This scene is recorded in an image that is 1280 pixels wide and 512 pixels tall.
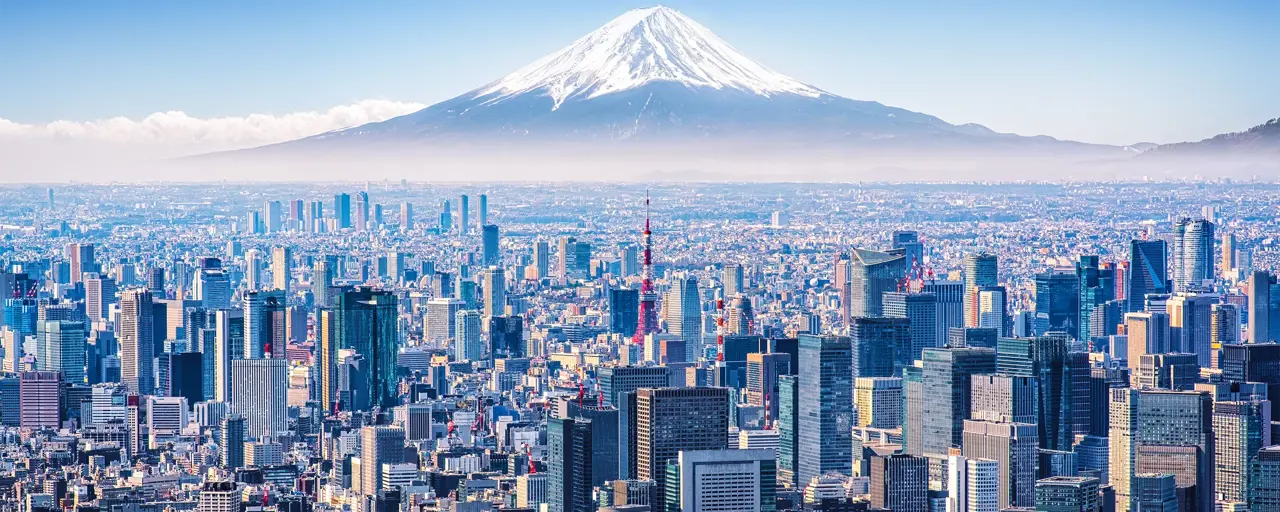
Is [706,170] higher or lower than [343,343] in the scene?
higher

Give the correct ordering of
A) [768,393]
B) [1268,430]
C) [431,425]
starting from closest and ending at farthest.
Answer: [1268,430] → [768,393] → [431,425]

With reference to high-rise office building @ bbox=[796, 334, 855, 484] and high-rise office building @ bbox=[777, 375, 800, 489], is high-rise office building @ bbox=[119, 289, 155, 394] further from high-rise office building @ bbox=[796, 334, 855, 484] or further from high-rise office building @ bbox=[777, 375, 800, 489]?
high-rise office building @ bbox=[777, 375, 800, 489]

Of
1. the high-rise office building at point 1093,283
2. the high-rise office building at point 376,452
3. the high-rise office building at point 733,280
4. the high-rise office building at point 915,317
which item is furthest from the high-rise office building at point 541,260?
the high-rise office building at point 376,452

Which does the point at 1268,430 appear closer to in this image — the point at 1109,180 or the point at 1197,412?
the point at 1197,412

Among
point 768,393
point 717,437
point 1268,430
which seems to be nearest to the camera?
point 717,437

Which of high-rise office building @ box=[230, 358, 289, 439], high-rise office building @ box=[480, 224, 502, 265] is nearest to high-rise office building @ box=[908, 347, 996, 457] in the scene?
high-rise office building @ box=[230, 358, 289, 439]

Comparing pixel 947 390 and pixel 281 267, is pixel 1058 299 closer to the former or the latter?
pixel 947 390

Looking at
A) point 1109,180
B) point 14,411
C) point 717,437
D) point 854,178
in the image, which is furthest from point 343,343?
point 717,437
